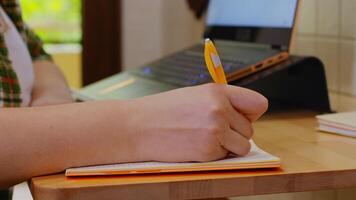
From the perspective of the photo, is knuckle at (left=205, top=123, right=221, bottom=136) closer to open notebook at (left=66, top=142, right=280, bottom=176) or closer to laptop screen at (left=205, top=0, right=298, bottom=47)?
open notebook at (left=66, top=142, right=280, bottom=176)

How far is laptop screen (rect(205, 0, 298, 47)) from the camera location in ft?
3.27

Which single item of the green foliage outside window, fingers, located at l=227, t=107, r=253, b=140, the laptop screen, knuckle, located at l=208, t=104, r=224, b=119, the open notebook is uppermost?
the laptop screen

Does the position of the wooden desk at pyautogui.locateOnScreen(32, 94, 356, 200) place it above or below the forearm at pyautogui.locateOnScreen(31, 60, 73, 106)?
above

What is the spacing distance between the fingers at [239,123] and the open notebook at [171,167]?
3cm

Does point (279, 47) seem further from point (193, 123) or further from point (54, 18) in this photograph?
point (54, 18)

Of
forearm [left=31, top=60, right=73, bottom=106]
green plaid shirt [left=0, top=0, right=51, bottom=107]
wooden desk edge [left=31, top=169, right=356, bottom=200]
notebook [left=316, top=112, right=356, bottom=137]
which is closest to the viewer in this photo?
wooden desk edge [left=31, top=169, right=356, bottom=200]

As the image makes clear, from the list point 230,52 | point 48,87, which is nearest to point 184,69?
Answer: point 230,52

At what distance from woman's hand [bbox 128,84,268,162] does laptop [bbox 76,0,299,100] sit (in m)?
0.33

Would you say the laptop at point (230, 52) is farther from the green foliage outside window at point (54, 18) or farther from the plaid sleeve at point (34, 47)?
the green foliage outside window at point (54, 18)

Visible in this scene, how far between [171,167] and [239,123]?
8 cm

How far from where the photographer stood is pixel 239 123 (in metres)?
0.58

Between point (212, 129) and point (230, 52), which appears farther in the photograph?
point (230, 52)

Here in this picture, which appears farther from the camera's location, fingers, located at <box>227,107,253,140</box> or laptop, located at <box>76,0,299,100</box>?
laptop, located at <box>76,0,299,100</box>

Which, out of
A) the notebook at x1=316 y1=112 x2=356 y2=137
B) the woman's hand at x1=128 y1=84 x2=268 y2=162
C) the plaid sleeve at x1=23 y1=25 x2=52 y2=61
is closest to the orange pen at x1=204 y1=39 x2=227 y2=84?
the woman's hand at x1=128 y1=84 x2=268 y2=162
